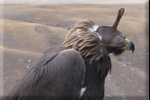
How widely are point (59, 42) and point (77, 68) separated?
4.93 metres

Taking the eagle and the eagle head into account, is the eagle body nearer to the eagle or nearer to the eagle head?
the eagle

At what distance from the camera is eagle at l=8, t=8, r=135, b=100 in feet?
9.59

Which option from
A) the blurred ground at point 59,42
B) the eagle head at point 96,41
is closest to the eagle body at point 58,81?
the eagle head at point 96,41

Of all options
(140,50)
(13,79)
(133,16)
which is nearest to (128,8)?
(133,16)

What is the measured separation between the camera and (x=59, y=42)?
776cm

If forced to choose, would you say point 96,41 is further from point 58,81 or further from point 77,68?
point 58,81

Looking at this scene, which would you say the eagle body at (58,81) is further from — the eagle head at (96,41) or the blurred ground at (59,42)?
the blurred ground at (59,42)

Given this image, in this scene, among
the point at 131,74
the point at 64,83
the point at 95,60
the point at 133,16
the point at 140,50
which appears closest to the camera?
the point at 64,83

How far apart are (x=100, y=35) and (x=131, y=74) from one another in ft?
9.52

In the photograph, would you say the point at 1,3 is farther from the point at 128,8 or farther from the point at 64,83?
the point at 64,83

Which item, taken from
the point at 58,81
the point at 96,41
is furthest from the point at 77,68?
the point at 96,41

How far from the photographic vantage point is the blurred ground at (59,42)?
5.16m

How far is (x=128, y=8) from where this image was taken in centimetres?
1454

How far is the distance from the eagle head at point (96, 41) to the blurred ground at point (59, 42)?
187 centimetres
